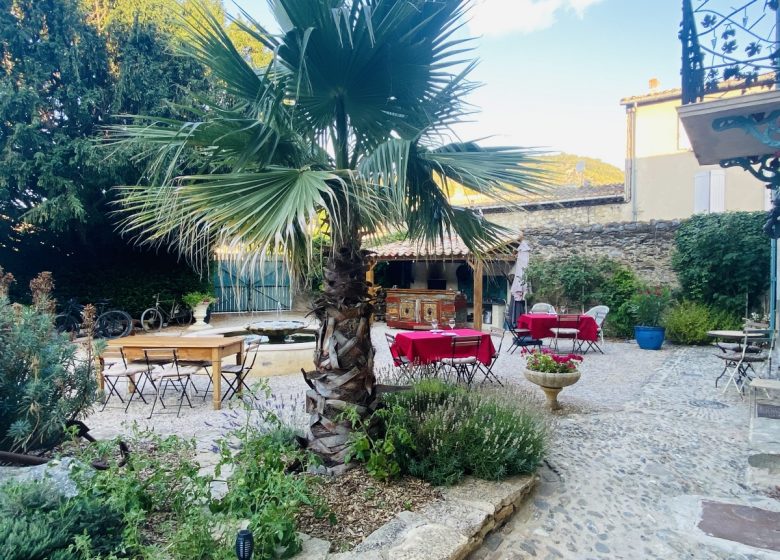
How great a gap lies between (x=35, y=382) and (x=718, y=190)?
55.4 feet

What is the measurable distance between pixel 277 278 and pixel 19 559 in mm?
1853

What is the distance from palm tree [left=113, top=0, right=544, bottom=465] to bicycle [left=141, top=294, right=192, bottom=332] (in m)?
11.3

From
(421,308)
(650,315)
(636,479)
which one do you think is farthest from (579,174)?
(636,479)

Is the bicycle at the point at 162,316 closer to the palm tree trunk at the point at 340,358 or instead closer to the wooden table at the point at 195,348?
the wooden table at the point at 195,348

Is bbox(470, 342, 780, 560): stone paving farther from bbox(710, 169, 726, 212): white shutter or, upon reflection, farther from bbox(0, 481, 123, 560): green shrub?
bbox(710, 169, 726, 212): white shutter

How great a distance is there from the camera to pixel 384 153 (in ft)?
8.92

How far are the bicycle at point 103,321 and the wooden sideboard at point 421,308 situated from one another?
24.1ft

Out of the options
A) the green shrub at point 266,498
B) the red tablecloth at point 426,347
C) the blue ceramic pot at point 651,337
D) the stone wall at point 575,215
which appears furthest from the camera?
the stone wall at point 575,215

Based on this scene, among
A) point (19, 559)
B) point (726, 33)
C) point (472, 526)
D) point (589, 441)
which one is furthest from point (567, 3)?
point (19, 559)

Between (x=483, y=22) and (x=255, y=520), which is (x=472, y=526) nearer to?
(x=255, y=520)

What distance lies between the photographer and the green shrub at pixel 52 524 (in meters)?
1.76

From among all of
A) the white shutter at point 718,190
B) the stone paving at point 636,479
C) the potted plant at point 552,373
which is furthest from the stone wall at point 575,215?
the potted plant at point 552,373

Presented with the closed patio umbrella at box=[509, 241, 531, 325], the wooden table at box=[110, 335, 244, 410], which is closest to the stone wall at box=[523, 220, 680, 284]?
the closed patio umbrella at box=[509, 241, 531, 325]

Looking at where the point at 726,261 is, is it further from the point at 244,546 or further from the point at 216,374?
the point at 244,546
